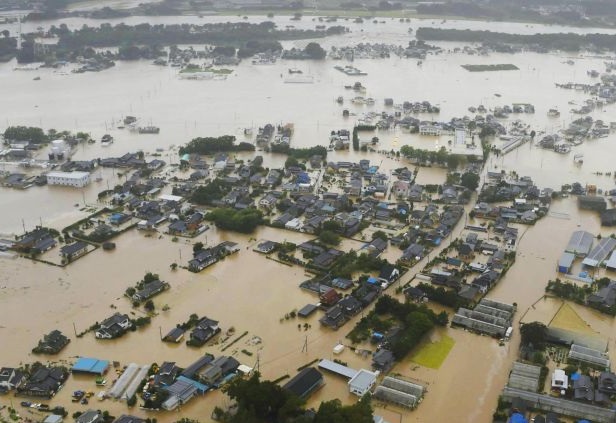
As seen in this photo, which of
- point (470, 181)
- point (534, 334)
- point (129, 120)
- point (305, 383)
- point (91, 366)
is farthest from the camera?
point (129, 120)

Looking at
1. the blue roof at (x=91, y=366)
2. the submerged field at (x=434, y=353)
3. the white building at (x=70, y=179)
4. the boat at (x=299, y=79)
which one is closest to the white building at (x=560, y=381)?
the submerged field at (x=434, y=353)

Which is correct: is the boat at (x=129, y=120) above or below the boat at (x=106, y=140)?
above

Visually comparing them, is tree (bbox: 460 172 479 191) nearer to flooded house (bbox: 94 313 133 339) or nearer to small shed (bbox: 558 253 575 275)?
small shed (bbox: 558 253 575 275)

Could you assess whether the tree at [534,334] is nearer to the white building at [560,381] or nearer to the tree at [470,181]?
the white building at [560,381]

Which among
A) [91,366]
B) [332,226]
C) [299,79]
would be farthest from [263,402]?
[299,79]

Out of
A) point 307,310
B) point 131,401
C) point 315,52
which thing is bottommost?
point 131,401

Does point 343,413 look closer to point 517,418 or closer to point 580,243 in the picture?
point 517,418

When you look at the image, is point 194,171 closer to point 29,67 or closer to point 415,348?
point 415,348
